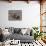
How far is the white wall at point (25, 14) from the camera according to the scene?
18.7ft

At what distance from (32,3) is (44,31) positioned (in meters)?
1.54

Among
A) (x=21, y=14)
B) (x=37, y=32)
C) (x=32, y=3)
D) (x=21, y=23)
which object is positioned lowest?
(x=37, y=32)

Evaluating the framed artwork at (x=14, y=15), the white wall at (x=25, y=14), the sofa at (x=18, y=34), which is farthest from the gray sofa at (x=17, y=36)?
the framed artwork at (x=14, y=15)

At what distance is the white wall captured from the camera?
5688 millimetres

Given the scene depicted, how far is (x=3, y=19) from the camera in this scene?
18.7 feet

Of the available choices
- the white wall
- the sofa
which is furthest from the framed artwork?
the sofa

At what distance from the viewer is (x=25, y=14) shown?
5715 mm

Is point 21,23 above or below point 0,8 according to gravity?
below

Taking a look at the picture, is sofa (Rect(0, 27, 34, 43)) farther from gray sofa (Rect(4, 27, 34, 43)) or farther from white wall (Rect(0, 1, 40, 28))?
white wall (Rect(0, 1, 40, 28))

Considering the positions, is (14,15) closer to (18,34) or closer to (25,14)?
(25,14)

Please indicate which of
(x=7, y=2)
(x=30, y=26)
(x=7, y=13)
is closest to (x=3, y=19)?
(x=7, y=13)

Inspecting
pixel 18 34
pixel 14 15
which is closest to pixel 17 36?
pixel 18 34

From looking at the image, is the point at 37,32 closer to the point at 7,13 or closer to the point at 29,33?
the point at 29,33

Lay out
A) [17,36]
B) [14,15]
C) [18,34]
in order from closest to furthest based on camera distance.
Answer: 1. [17,36]
2. [18,34]
3. [14,15]
